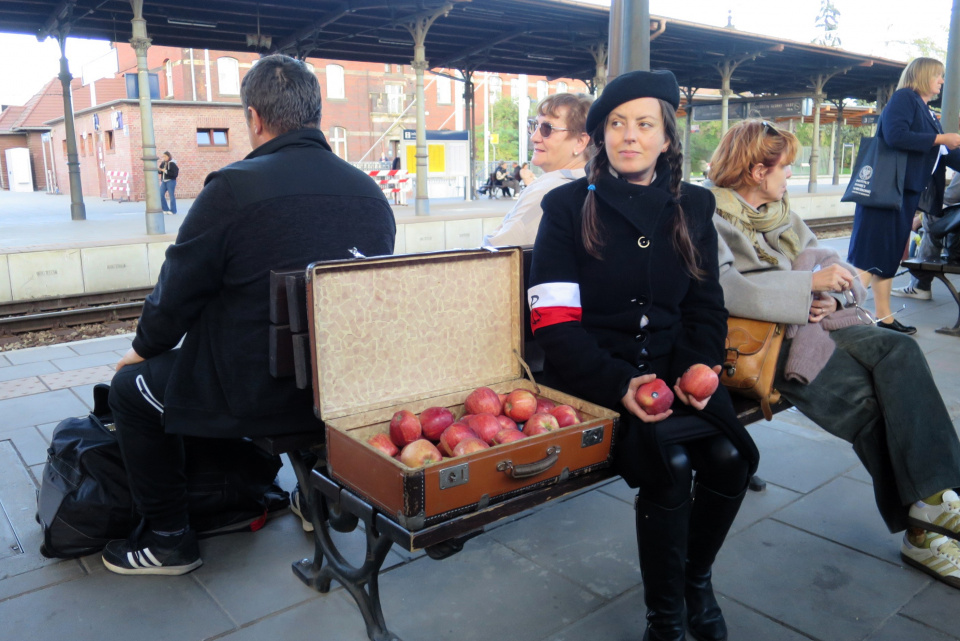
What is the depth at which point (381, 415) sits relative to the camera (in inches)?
93.1

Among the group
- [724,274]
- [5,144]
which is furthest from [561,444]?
[5,144]

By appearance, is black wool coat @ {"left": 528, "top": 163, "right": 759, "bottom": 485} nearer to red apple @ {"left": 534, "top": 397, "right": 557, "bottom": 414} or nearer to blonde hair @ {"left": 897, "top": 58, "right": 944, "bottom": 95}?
red apple @ {"left": 534, "top": 397, "right": 557, "bottom": 414}

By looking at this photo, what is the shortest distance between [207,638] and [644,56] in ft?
12.5

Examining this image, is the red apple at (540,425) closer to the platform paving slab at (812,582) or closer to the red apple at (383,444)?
the red apple at (383,444)

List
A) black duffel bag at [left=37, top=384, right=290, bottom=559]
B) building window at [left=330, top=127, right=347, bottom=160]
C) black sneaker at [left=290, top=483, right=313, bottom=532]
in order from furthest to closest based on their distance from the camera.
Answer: building window at [left=330, top=127, right=347, bottom=160] < black sneaker at [left=290, top=483, right=313, bottom=532] < black duffel bag at [left=37, top=384, right=290, bottom=559]

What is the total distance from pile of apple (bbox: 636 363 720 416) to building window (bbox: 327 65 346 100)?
4266 centimetres

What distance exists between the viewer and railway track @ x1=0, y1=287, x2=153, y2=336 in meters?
7.98

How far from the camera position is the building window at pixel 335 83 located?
42188 mm

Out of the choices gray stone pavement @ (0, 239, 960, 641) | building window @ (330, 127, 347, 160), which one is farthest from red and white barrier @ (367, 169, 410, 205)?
gray stone pavement @ (0, 239, 960, 641)

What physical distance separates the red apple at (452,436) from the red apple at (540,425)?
0.16 metres

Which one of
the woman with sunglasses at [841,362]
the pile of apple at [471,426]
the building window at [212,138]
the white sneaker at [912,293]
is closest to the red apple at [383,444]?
the pile of apple at [471,426]

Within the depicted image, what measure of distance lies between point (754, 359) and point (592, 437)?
981mm

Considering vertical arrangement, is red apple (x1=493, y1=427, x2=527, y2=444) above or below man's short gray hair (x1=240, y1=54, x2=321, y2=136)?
below

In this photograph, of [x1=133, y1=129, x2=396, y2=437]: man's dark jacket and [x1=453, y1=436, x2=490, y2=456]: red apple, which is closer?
[x1=453, y1=436, x2=490, y2=456]: red apple
